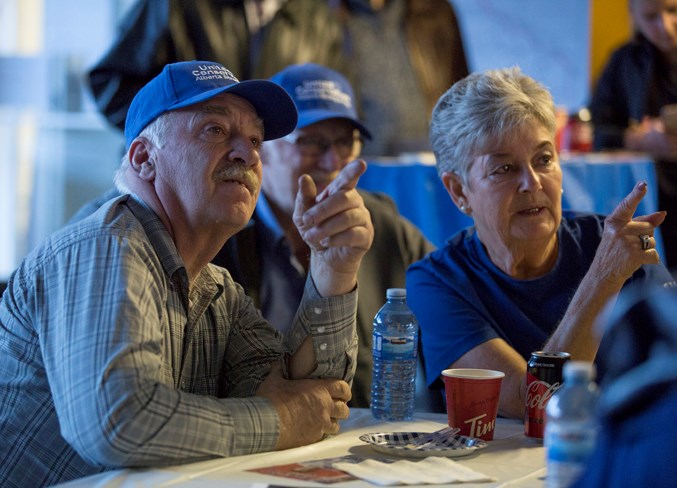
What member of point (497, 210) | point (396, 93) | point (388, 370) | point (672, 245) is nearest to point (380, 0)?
point (396, 93)

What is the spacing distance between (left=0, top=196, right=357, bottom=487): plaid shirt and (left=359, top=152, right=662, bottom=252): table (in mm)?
1612

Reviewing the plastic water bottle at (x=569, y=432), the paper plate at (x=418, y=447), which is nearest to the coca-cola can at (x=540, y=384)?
the paper plate at (x=418, y=447)

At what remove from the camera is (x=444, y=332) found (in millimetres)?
2197

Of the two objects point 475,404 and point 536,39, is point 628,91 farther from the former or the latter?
point 475,404

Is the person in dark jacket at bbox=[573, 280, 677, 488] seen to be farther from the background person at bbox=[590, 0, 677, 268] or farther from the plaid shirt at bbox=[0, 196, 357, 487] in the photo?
the background person at bbox=[590, 0, 677, 268]

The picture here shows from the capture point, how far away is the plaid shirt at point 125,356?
1.45 meters

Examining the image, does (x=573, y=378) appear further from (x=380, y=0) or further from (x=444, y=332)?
(x=380, y=0)

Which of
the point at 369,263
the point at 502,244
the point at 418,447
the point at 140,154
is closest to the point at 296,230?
the point at 369,263

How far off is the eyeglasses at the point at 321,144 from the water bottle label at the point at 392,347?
3.35ft

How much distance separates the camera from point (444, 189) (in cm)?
345

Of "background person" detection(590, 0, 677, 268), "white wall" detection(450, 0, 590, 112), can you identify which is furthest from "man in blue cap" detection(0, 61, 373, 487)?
"white wall" detection(450, 0, 590, 112)

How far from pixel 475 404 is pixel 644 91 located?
3.00 metres

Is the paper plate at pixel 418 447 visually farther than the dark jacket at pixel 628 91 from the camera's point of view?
No

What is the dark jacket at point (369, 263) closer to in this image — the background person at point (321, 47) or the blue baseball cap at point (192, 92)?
the blue baseball cap at point (192, 92)
